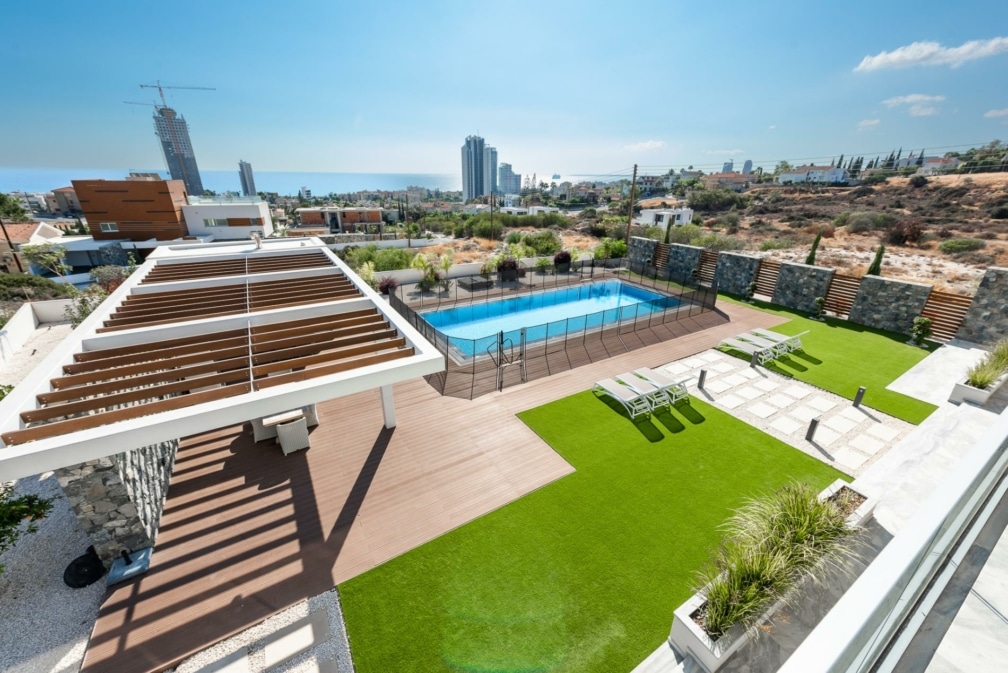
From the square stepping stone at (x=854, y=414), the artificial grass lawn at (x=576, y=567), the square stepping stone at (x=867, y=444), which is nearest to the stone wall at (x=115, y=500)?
the artificial grass lawn at (x=576, y=567)

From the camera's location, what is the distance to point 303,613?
5391mm

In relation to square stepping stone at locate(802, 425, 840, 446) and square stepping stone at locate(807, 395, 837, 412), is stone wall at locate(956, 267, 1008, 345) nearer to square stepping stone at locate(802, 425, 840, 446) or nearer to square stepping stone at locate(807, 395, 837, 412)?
square stepping stone at locate(807, 395, 837, 412)

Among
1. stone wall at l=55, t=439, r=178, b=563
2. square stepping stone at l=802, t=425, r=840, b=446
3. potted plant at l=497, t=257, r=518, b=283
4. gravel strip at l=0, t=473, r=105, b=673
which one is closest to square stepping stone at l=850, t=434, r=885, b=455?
square stepping stone at l=802, t=425, r=840, b=446

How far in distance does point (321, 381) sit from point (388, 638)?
3.55 meters

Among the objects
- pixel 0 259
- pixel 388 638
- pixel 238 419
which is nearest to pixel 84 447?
pixel 238 419

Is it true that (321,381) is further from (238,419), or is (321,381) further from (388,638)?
(388,638)

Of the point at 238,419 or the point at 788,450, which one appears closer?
the point at 238,419

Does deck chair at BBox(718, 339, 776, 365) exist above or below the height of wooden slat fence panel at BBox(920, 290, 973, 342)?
below

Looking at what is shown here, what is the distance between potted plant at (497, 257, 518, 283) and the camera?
22188mm

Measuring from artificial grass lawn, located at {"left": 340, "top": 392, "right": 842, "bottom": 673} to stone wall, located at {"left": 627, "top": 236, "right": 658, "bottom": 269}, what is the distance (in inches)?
688

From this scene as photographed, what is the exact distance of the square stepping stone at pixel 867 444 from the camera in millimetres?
8562

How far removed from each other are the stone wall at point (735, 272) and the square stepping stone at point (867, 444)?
40.0 ft

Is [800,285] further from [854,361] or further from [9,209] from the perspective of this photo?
[9,209]

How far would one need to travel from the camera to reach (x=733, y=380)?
1156cm
